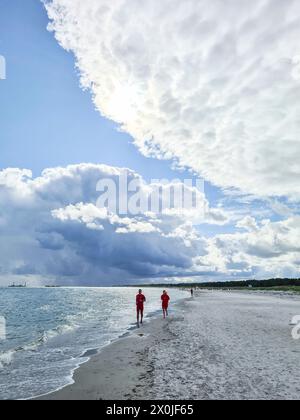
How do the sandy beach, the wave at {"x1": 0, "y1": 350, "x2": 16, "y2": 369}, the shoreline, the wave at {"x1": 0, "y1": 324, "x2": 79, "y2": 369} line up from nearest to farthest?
the sandy beach → the shoreline → the wave at {"x1": 0, "y1": 350, "x2": 16, "y2": 369} → the wave at {"x1": 0, "y1": 324, "x2": 79, "y2": 369}

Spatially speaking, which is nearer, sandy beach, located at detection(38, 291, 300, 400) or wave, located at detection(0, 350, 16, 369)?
sandy beach, located at detection(38, 291, 300, 400)

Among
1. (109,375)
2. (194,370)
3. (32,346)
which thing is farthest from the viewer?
(32,346)

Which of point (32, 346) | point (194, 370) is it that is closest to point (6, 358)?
point (32, 346)

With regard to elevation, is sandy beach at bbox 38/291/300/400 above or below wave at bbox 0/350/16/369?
above

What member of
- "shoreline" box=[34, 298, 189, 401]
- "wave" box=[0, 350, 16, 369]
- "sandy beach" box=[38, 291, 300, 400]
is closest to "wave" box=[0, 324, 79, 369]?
"wave" box=[0, 350, 16, 369]

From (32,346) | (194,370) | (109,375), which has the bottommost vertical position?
(32,346)

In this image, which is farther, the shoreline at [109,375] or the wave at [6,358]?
the wave at [6,358]

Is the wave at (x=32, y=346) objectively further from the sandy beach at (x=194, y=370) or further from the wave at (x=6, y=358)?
the sandy beach at (x=194, y=370)

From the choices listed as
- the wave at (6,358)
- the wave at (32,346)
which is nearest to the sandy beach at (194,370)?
the wave at (6,358)

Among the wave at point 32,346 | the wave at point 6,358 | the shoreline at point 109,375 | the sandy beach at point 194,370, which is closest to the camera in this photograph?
the sandy beach at point 194,370

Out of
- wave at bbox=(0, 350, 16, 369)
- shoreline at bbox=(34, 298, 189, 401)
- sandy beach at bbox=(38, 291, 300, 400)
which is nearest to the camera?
sandy beach at bbox=(38, 291, 300, 400)

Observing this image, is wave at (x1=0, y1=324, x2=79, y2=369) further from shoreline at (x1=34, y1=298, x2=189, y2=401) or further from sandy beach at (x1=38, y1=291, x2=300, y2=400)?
sandy beach at (x1=38, y1=291, x2=300, y2=400)

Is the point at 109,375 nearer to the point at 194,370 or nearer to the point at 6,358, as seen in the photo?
the point at 194,370
